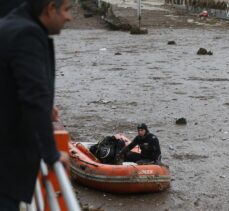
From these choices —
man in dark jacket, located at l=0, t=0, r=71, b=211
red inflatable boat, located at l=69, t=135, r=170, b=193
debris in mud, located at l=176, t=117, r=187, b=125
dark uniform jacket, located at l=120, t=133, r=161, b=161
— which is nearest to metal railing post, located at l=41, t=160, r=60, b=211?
man in dark jacket, located at l=0, t=0, r=71, b=211

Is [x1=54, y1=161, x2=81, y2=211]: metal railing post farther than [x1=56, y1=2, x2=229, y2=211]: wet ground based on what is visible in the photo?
No

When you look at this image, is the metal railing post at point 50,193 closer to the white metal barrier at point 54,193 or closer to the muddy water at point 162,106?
the white metal barrier at point 54,193

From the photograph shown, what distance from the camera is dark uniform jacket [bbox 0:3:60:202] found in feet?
8.73

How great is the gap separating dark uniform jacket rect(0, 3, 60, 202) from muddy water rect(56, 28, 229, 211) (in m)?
6.30

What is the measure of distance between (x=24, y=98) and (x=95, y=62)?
24054 mm

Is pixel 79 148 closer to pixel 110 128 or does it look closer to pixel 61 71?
pixel 110 128

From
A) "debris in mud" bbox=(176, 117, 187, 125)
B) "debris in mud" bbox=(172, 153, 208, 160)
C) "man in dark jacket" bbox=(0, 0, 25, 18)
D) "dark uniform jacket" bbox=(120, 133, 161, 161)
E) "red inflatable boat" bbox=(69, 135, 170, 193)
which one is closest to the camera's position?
"man in dark jacket" bbox=(0, 0, 25, 18)

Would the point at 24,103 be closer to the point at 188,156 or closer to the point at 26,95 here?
the point at 26,95

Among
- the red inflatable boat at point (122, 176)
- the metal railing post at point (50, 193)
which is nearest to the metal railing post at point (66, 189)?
the metal railing post at point (50, 193)

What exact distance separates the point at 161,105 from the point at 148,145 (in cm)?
696

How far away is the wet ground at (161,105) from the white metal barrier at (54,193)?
18.7ft

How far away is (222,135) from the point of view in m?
13.3

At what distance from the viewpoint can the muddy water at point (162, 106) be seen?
9.64m

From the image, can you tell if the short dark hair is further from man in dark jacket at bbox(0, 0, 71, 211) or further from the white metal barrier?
the white metal barrier
